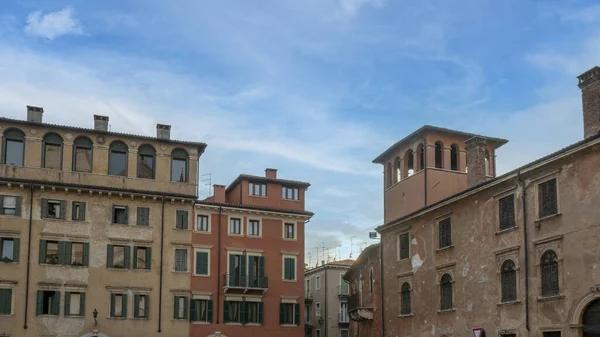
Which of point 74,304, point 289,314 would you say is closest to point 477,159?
point 289,314

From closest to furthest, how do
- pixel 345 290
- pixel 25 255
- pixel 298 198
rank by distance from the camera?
pixel 25 255 → pixel 298 198 → pixel 345 290

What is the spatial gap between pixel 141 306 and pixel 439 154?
20503 mm

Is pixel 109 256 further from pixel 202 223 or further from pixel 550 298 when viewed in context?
pixel 550 298

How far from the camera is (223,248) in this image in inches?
2060

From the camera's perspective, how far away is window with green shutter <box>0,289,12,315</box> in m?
44.8

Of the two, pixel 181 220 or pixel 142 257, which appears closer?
pixel 142 257

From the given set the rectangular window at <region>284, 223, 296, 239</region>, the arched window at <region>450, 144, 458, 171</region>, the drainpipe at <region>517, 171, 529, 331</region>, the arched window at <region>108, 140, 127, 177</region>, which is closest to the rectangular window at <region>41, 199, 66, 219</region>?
the arched window at <region>108, 140, 127, 177</region>

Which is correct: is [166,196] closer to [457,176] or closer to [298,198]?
[298,198]

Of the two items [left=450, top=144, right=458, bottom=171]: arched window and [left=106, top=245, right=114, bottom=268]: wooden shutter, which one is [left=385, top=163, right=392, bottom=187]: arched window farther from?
[left=106, top=245, right=114, bottom=268]: wooden shutter

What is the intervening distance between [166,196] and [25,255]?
917 cm

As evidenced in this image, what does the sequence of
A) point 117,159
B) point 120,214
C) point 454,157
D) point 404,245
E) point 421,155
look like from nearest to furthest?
1. point 404,245
2. point 421,155
3. point 454,157
4. point 120,214
5. point 117,159

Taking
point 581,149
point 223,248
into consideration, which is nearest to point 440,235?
point 581,149

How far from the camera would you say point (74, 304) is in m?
46.8

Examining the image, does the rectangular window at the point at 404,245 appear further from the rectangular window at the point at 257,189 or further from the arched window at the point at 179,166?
the arched window at the point at 179,166
